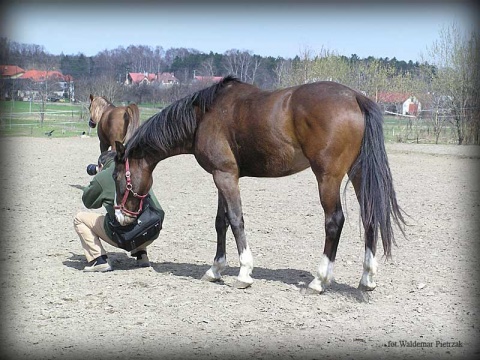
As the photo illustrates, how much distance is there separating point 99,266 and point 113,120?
6.27m

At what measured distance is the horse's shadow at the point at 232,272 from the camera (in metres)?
5.49

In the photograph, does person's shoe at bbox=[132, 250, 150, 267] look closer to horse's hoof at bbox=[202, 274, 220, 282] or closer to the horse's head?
the horse's head

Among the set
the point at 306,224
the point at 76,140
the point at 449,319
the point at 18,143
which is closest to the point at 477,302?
the point at 449,319

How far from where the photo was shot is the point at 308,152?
531 cm

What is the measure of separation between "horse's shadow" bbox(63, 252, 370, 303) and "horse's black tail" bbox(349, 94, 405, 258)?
1.74 feet

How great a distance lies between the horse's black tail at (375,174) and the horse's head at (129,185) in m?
2.05

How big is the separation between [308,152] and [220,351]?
1977 millimetres

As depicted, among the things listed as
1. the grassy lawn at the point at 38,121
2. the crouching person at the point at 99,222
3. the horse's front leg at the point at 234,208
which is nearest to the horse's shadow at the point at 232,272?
the crouching person at the point at 99,222

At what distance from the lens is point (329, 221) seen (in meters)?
5.34

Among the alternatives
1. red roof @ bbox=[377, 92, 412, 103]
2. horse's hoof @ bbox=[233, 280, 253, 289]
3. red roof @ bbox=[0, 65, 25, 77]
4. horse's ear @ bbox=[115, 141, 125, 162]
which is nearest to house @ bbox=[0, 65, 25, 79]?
red roof @ bbox=[0, 65, 25, 77]

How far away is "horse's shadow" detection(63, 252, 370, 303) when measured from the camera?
18.0 ft

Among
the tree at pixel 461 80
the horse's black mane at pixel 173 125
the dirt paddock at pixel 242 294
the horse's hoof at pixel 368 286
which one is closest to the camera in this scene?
the dirt paddock at pixel 242 294

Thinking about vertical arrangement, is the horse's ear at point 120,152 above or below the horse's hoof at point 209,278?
above

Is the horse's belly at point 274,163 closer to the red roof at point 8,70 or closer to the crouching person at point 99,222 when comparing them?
the crouching person at point 99,222
